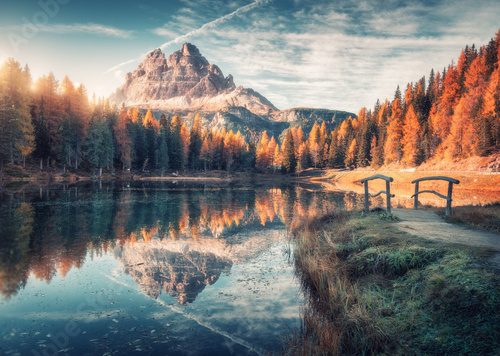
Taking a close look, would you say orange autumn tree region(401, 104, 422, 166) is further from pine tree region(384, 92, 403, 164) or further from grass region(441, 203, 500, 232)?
grass region(441, 203, 500, 232)

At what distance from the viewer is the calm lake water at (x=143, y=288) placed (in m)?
8.09

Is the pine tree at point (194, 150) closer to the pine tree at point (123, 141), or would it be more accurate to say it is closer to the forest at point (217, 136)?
the forest at point (217, 136)

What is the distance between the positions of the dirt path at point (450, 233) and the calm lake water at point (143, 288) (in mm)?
5455

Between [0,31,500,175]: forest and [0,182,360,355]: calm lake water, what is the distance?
4273 cm

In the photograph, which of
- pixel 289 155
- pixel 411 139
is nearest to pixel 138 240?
pixel 411 139

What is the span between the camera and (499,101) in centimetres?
5866

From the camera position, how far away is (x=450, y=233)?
12984 mm

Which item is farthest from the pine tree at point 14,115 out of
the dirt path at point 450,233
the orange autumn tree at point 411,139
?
the orange autumn tree at point 411,139

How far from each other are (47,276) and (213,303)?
259 inches

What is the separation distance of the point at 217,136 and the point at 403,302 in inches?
4262

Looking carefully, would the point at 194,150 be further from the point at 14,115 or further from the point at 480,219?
the point at 480,219

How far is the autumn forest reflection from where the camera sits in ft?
41.2

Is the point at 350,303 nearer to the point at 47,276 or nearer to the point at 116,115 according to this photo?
the point at 47,276

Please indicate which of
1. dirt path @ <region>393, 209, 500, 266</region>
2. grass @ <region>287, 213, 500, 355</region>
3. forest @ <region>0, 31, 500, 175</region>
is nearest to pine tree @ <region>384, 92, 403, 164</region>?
forest @ <region>0, 31, 500, 175</region>
